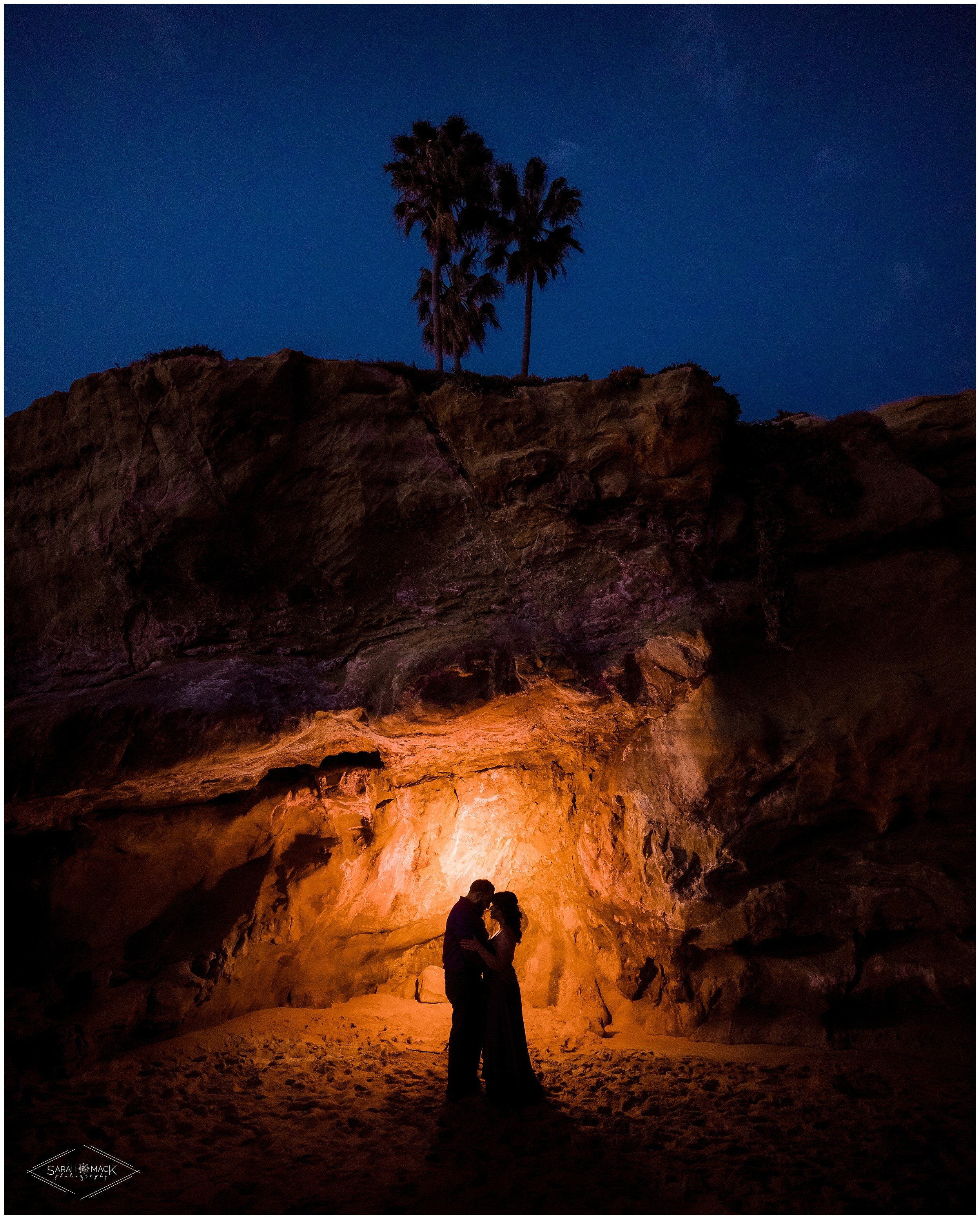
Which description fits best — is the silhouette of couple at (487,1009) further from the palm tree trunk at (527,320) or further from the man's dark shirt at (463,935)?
the palm tree trunk at (527,320)

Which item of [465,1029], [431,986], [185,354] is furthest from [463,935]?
[185,354]

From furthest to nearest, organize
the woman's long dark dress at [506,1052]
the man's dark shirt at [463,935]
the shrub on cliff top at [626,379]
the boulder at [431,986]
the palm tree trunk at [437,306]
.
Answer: the palm tree trunk at [437,306] < the boulder at [431,986] < the shrub on cliff top at [626,379] < the man's dark shirt at [463,935] < the woman's long dark dress at [506,1052]

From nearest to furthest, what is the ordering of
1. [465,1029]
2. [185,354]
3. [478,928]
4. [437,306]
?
1. [465,1029]
2. [478,928]
3. [185,354]
4. [437,306]

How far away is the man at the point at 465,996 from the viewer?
6.43 meters

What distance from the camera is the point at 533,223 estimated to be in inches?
765

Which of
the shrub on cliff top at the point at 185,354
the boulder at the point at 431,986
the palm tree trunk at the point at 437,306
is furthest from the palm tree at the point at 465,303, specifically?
the boulder at the point at 431,986

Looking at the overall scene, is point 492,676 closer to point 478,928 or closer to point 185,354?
point 478,928

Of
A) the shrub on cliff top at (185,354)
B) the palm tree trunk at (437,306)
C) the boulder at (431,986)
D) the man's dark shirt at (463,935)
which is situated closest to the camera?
the man's dark shirt at (463,935)

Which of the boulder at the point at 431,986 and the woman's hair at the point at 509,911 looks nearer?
the woman's hair at the point at 509,911

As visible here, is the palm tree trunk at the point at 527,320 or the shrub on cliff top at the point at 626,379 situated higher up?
the palm tree trunk at the point at 527,320

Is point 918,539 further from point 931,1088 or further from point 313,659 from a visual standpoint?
point 313,659

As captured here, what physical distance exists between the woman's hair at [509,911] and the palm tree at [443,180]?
1431cm

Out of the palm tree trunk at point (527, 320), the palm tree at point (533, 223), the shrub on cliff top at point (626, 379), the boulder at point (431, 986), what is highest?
the palm tree at point (533, 223)

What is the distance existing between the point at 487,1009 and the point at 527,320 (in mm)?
17723
